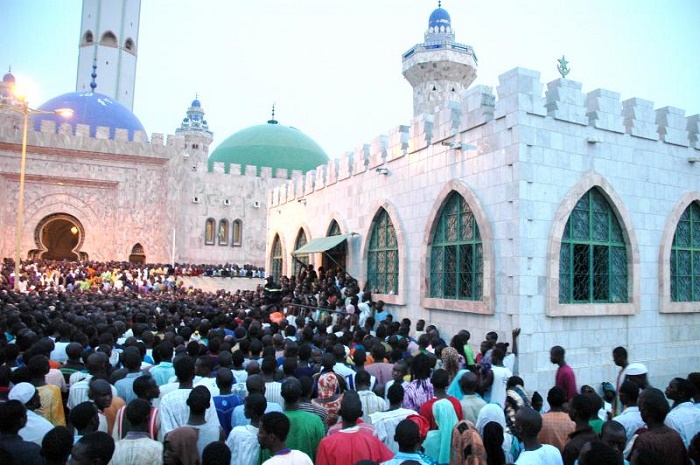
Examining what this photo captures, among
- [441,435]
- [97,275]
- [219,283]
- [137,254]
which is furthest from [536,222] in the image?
[137,254]

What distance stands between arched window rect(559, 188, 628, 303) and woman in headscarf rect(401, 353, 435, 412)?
5450mm

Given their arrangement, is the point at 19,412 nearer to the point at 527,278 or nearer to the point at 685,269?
the point at 527,278

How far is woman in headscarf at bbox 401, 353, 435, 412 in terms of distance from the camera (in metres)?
4.73

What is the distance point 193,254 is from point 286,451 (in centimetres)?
2893

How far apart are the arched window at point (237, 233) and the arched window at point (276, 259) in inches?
387

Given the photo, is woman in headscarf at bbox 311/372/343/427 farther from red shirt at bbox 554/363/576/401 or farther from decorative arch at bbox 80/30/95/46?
decorative arch at bbox 80/30/95/46

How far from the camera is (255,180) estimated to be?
32844 mm

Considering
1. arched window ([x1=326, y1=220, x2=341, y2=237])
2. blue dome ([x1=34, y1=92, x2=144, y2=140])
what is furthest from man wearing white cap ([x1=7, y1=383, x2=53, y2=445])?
blue dome ([x1=34, y1=92, x2=144, y2=140])

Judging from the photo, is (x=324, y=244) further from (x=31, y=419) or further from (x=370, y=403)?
(x=31, y=419)

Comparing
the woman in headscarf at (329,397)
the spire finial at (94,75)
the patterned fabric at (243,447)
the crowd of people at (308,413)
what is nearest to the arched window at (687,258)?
the crowd of people at (308,413)

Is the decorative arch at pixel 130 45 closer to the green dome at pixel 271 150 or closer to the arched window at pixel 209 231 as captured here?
the green dome at pixel 271 150

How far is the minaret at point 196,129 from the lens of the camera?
53125mm

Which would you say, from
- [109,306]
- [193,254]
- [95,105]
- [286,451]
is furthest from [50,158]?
[286,451]

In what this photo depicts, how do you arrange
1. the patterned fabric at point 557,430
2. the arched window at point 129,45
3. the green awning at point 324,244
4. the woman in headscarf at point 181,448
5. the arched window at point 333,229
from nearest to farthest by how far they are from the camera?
the woman in headscarf at point 181,448, the patterned fabric at point 557,430, the green awning at point 324,244, the arched window at point 333,229, the arched window at point 129,45
